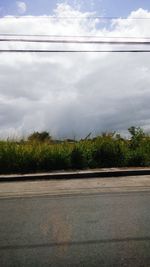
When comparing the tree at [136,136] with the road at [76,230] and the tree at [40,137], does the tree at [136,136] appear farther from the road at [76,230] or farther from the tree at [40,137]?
the road at [76,230]

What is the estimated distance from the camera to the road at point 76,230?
5.64 metres

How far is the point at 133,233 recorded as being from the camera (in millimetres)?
6793

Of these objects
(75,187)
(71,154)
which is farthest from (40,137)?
(75,187)

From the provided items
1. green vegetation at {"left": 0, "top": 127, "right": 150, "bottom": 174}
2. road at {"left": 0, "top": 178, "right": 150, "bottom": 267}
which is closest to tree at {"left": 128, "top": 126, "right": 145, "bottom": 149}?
green vegetation at {"left": 0, "top": 127, "right": 150, "bottom": 174}

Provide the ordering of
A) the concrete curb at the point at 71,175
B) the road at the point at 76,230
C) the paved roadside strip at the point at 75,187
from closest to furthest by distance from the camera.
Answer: the road at the point at 76,230 < the paved roadside strip at the point at 75,187 < the concrete curb at the point at 71,175

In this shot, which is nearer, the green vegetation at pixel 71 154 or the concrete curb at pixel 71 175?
the concrete curb at pixel 71 175

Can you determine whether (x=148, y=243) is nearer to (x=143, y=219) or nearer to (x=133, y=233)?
(x=133, y=233)

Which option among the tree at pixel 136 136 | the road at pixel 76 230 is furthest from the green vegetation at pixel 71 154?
the road at pixel 76 230

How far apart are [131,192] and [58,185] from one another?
2.62 m

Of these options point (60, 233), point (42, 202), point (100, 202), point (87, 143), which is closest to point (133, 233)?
point (60, 233)

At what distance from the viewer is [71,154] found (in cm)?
1742

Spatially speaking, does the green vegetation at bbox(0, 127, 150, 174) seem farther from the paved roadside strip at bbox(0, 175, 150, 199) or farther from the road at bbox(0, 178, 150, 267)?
the road at bbox(0, 178, 150, 267)

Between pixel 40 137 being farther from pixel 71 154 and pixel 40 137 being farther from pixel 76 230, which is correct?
pixel 76 230

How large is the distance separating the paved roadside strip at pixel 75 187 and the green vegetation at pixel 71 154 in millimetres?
2880
